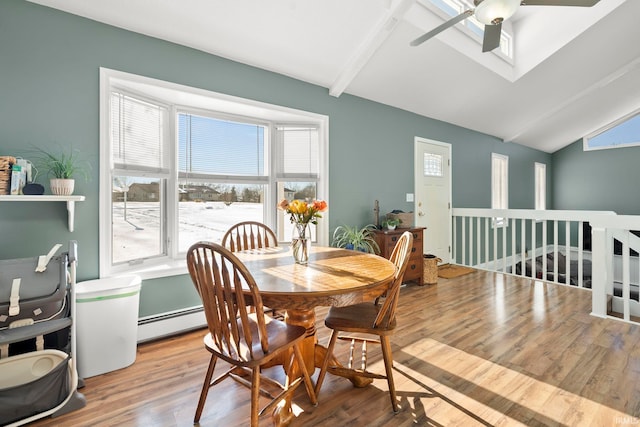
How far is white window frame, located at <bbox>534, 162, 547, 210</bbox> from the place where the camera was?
7.55 meters

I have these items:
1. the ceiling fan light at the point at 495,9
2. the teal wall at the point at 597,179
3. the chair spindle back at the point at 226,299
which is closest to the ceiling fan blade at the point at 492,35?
the ceiling fan light at the point at 495,9

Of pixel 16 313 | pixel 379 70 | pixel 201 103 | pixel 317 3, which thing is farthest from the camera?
pixel 379 70

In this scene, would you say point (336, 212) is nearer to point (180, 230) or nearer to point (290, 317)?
point (180, 230)

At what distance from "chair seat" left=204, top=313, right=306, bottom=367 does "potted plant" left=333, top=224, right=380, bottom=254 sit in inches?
74.4

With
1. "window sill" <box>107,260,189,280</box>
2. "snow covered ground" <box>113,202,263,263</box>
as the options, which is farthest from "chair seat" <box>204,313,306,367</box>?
"snow covered ground" <box>113,202,263,263</box>

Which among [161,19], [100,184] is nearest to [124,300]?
[100,184]

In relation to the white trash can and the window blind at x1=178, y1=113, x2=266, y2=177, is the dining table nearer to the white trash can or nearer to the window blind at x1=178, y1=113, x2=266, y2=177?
the white trash can

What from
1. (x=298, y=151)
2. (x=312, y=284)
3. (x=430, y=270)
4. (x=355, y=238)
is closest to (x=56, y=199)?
(x=312, y=284)

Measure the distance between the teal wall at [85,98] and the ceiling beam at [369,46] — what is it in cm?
25

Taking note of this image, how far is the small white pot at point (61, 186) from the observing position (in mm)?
1956

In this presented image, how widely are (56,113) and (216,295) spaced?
6.04ft

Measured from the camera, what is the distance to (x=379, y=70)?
3.45 metres

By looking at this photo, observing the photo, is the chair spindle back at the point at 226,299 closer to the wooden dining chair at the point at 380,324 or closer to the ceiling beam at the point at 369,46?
the wooden dining chair at the point at 380,324

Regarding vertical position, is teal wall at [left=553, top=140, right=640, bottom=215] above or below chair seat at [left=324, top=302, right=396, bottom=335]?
above
